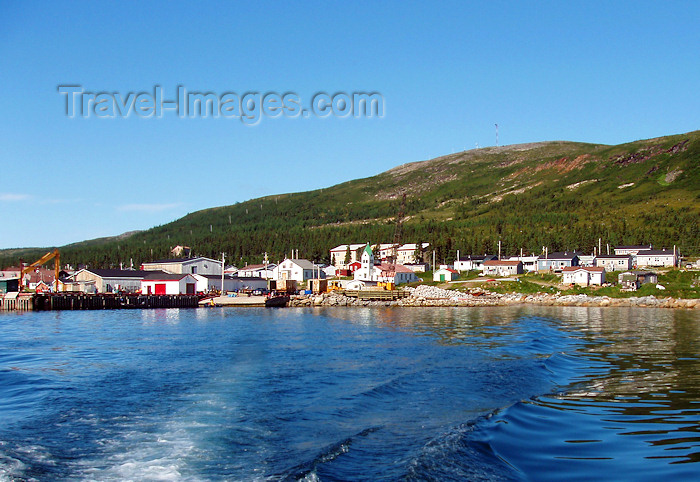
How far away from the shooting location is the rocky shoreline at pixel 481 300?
69.2 metres

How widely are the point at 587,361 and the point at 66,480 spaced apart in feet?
72.8

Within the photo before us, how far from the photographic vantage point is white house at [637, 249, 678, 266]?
112 meters

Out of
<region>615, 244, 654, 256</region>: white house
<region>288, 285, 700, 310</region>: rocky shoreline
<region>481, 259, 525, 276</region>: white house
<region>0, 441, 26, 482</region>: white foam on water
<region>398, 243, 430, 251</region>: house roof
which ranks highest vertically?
<region>398, 243, 430, 251</region>: house roof

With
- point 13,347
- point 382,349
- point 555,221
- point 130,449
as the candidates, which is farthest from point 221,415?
point 555,221

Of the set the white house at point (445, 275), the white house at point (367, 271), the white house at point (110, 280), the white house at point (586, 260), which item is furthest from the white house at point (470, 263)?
the white house at point (110, 280)

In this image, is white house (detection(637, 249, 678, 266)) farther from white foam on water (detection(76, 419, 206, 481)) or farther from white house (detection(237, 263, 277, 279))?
white foam on water (detection(76, 419, 206, 481))

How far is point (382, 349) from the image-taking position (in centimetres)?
3092

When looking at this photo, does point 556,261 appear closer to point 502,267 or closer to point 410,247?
point 502,267

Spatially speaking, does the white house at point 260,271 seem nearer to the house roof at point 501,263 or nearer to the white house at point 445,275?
the white house at point 445,275

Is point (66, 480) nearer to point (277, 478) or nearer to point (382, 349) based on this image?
point (277, 478)

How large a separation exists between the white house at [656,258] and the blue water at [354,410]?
8855 centimetres

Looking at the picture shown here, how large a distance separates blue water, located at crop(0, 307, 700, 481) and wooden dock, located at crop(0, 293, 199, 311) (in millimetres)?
43388

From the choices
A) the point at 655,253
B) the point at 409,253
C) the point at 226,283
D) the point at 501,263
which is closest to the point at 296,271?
the point at 226,283

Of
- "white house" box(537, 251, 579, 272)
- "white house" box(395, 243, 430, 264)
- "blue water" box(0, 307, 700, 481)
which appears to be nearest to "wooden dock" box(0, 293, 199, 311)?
"blue water" box(0, 307, 700, 481)
